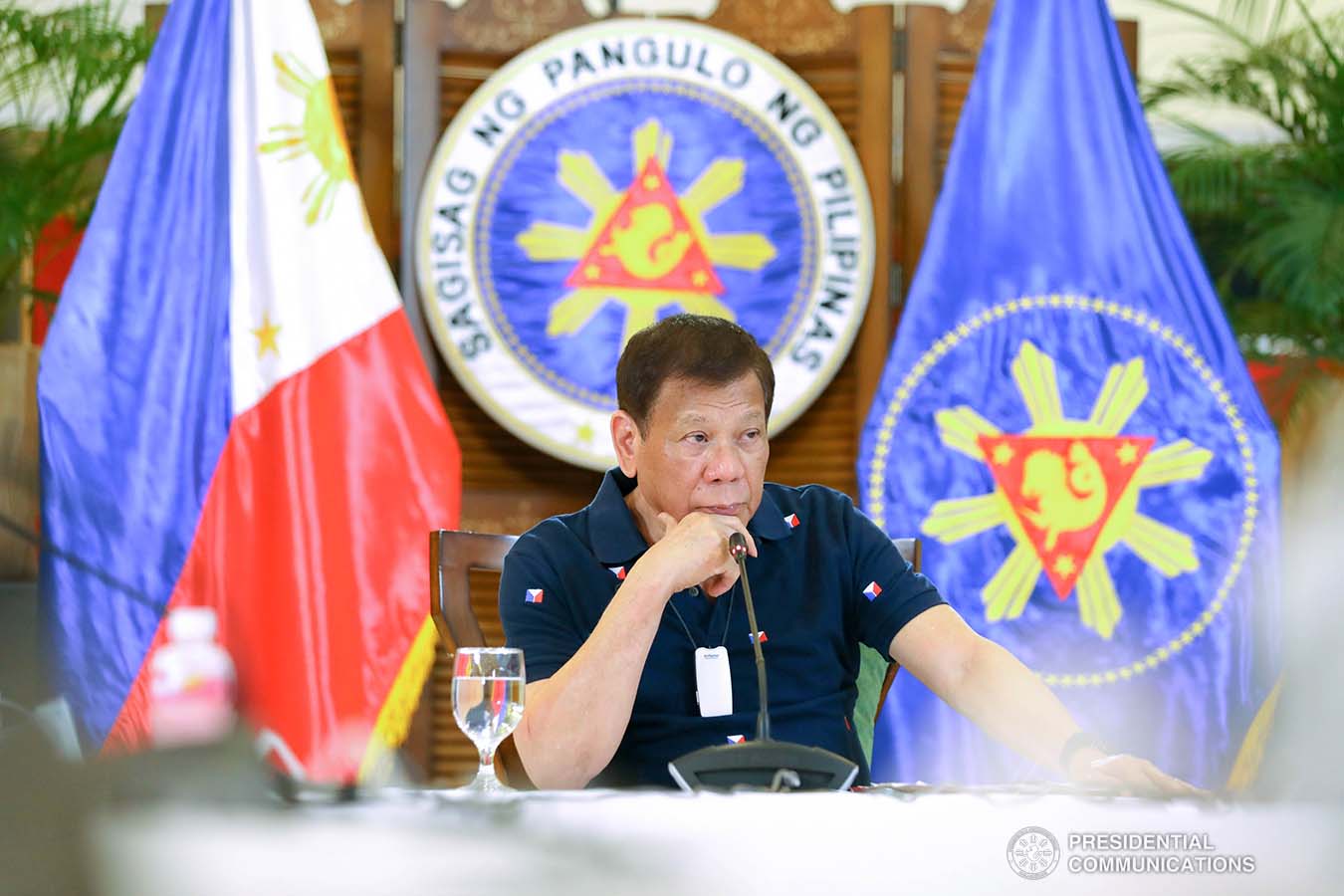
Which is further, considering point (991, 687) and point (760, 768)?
point (991, 687)

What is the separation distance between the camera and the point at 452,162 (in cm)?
319

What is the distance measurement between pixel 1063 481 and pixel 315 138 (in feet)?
5.35

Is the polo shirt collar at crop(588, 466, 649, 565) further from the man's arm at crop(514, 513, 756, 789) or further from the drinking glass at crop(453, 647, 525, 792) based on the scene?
the drinking glass at crop(453, 647, 525, 792)

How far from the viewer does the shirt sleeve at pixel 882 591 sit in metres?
1.66

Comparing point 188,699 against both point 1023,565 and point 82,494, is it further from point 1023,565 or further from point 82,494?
point 1023,565

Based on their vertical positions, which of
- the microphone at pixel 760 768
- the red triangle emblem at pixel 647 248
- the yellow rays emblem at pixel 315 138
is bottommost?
the microphone at pixel 760 768

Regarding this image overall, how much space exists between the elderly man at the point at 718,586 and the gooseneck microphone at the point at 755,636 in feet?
0.18

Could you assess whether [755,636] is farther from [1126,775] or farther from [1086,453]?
[1086,453]

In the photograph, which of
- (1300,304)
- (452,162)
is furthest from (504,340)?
(1300,304)

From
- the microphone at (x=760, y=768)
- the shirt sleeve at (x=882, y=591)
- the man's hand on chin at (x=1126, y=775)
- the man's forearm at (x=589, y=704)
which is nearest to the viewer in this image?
the microphone at (x=760, y=768)

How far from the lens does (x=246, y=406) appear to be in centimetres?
281

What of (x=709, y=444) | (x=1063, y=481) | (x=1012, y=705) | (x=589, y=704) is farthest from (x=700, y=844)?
(x=1063, y=481)

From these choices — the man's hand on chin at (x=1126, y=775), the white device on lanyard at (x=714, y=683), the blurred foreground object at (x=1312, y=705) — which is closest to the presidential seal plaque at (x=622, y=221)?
the white device on lanyard at (x=714, y=683)

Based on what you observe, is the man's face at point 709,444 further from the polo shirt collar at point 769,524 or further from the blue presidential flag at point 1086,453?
the blue presidential flag at point 1086,453
